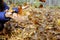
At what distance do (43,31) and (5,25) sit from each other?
2.82 ft

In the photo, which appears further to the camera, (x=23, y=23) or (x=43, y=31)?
(x=23, y=23)

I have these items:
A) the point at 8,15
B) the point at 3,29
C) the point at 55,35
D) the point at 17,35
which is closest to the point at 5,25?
the point at 3,29

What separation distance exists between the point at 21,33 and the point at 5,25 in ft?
1.44

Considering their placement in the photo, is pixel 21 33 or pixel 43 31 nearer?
pixel 43 31

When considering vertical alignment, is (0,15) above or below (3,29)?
above

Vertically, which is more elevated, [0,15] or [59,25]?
[0,15]

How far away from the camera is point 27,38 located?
10.8 feet

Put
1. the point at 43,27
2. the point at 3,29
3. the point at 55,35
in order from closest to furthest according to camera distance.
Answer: the point at 55,35
the point at 43,27
the point at 3,29

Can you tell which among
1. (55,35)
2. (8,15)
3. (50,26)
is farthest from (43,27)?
(8,15)

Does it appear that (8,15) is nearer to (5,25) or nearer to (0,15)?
(0,15)

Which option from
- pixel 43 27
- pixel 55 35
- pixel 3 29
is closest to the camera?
pixel 55 35

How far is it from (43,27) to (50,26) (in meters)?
0.14

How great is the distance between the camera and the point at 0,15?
3293mm

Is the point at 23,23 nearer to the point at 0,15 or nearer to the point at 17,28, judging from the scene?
the point at 17,28
